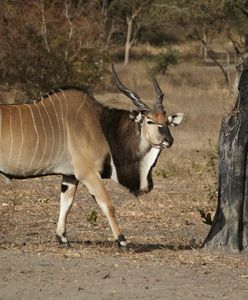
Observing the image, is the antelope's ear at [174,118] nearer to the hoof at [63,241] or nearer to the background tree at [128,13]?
the hoof at [63,241]

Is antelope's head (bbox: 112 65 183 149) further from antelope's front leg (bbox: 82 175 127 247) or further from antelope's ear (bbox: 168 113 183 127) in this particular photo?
antelope's front leg (bbox: 82 175 127 247)

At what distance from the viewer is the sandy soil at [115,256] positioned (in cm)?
609

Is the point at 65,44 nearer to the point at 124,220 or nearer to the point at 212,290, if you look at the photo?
the point at 124,220

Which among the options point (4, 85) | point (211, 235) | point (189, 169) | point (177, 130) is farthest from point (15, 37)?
point (211, 235)

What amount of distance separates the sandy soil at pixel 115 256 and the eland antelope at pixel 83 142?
1.67 ft

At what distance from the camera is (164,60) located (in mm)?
37188

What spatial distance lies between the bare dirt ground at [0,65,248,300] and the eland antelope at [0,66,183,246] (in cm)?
55

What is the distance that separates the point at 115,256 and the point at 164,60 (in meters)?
30.4

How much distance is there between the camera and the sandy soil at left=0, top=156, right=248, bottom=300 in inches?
240

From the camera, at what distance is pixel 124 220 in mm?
9945

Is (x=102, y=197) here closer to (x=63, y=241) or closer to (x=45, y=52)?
(x=63, y=241)

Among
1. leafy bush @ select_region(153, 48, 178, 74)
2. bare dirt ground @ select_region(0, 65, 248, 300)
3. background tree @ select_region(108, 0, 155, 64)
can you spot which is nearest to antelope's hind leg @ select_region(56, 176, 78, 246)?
bare dirt ground @ select_region(0, 65, 248, 300)

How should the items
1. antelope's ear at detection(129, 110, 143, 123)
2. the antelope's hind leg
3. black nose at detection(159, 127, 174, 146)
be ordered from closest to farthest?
black nose at detection(159, 127, 174, 146)
antelope's ear at detection(129, 110, 143, 123)
the antelope's hind leg

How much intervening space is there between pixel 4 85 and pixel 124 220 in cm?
1378
